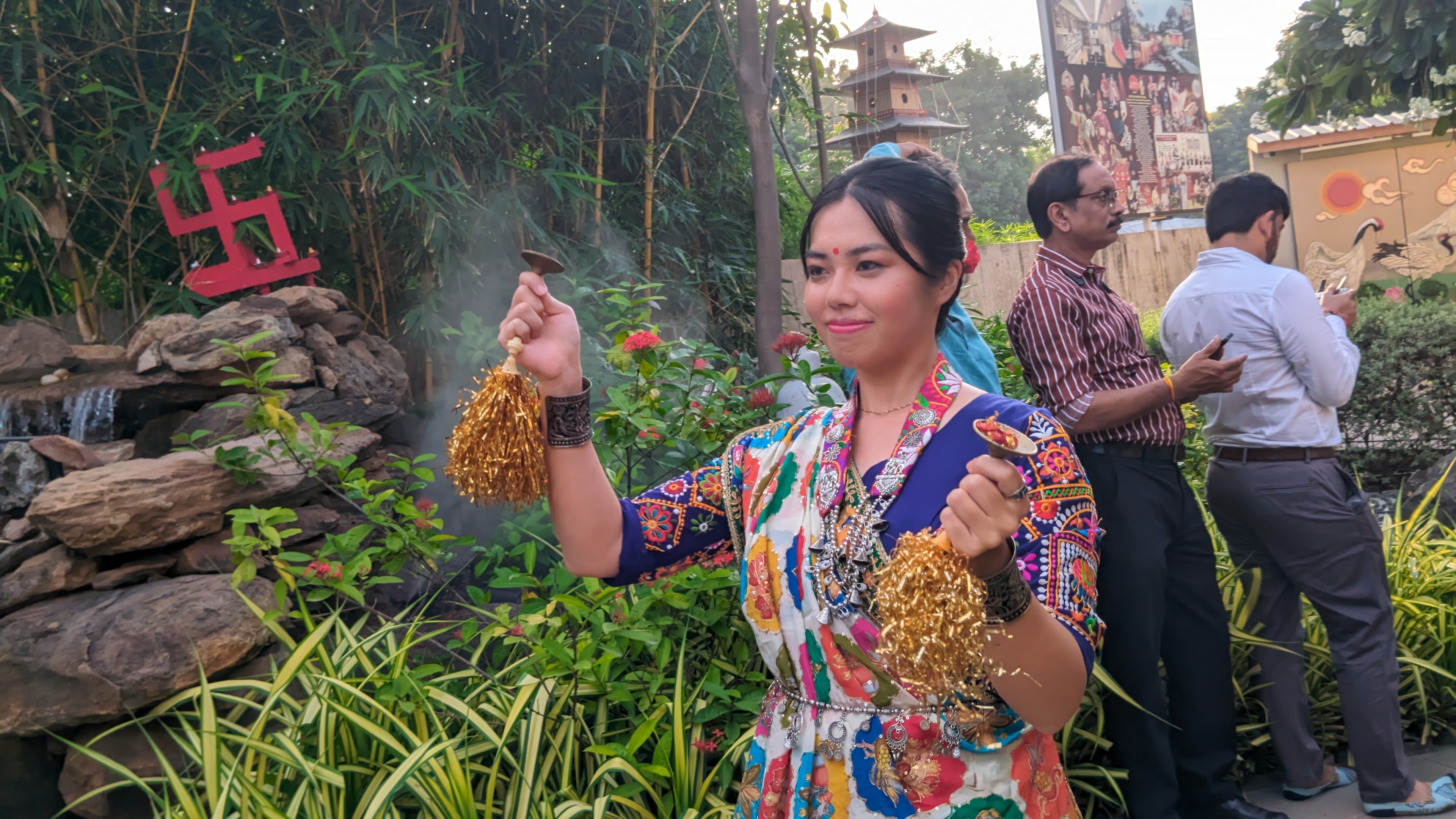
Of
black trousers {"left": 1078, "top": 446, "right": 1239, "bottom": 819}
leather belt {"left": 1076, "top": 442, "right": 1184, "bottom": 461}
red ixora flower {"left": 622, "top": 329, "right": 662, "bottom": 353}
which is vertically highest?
red ixora flower {"left": 622, "top": 329, "right": 662, "bottom": 353}

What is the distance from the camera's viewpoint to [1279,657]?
2889mm

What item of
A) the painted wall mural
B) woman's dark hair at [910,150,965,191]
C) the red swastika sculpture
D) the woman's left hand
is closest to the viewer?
the woman's left hand

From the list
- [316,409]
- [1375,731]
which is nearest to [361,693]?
[316,409]

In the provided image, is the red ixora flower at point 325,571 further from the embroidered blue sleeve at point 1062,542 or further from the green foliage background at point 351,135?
the green foliage background at point 351,135

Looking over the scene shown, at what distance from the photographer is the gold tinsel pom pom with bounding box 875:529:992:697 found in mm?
938

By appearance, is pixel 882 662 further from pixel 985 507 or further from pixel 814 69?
pixel 814 69

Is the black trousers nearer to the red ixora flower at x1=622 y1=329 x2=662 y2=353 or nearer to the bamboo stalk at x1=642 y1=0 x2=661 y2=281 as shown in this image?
the red ixora flower at x1=622 y1=329 x2=662 y2=353

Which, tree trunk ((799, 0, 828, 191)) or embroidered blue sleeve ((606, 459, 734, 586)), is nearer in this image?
embroidered blue sleeve ((606, 459, 734, 586))

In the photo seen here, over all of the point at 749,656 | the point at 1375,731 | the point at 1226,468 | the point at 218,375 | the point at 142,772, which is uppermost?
the point at 218,375

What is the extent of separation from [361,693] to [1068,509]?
5.73ft

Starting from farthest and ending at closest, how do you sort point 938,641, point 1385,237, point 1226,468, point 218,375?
point 1385,237, point 218,375, point 1226,468, point 938,641

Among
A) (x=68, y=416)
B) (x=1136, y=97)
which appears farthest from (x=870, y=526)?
(x=1136, y=97)

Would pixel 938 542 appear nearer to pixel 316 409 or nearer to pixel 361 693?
pixel 361 693

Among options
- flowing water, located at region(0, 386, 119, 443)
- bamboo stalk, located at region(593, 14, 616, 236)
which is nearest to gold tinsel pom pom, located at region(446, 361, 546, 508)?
flowing water, located at region(0, 386, 119, 443)
